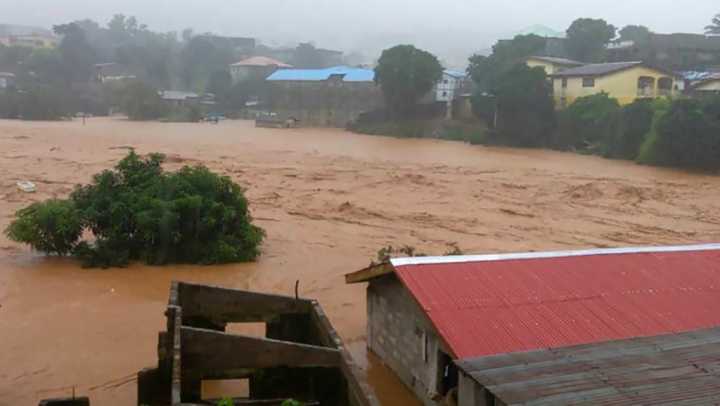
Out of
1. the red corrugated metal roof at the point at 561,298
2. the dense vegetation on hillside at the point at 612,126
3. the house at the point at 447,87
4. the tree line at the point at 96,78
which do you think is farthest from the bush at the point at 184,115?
the red corrugated metal roof at the point at 561,298

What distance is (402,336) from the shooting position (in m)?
8.68

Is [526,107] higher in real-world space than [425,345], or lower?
higher

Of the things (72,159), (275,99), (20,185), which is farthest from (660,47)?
(20,185)

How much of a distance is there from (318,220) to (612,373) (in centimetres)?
1547

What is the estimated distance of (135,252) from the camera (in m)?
15.9

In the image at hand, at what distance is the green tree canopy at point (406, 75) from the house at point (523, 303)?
1458 inches

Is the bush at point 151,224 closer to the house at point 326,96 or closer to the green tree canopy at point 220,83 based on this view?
the house at point 326,96

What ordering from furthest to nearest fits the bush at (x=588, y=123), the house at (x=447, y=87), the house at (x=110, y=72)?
the house at (x=110, y=72), the house at (x=447, y=87), the bush at (x=588, y=123)

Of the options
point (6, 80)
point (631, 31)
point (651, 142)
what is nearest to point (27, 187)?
point (651, 142)

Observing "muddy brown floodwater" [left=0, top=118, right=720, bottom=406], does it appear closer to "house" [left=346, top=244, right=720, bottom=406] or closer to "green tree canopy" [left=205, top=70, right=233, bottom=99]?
"house" [left=346, top=244, right=720, bottom=406]

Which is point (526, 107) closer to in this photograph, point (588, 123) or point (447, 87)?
point (588, 123)

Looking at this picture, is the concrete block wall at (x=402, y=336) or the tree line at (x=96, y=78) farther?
the tree line at (x=96, y=78)

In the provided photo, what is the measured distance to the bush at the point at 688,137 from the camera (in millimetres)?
29719

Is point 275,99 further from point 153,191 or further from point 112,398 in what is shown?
point 112,398
